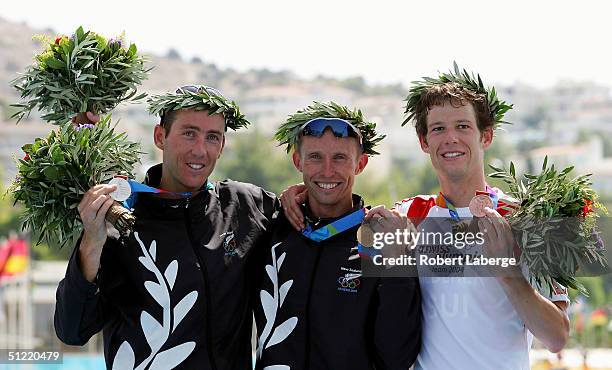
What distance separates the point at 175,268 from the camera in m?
5.48

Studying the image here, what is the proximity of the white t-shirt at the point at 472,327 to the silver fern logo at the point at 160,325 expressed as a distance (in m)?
1.40

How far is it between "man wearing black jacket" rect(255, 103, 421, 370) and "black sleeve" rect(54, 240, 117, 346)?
3.16 ft

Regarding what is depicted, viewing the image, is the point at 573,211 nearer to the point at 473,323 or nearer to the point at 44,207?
the point at 473,323

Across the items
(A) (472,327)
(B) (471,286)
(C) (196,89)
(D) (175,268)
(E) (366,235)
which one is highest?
(C) (196,89)

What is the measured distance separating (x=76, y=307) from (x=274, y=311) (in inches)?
45.1

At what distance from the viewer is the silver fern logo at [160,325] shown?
213 inches

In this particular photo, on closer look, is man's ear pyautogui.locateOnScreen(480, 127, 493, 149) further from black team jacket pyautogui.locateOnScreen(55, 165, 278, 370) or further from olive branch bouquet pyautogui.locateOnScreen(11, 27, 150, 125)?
olive branch bouquet pyautogui.locateOnScreen(11, 27, 150, 125)

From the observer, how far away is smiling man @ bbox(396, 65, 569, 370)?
5039mm

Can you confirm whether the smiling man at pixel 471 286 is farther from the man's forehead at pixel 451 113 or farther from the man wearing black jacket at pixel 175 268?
the man wearing black jacket at pixel 175 268

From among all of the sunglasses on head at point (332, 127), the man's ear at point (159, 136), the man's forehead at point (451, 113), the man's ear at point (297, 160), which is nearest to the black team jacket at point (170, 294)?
the man's ear at point (159, 136)

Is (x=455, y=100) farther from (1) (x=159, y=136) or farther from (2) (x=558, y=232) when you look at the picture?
(1) (x=159, y=136)

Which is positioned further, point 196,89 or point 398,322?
point 196,89

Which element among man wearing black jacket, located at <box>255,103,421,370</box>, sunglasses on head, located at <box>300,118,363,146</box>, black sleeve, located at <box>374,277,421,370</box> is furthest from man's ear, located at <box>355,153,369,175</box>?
black sleeve, located at <box>374,277,421,370</box>

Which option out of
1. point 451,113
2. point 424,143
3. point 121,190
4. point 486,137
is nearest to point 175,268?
point 121,190
